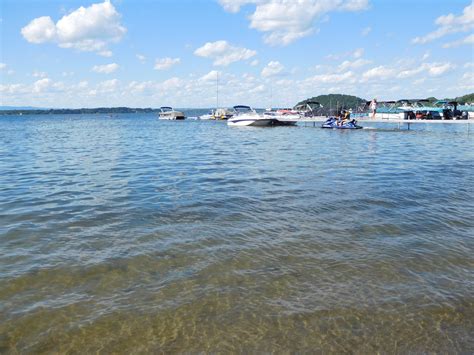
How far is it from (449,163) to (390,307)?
2005cm

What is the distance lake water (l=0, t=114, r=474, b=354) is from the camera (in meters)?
5.43

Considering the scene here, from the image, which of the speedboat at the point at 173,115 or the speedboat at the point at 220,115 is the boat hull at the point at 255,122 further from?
the speedboat at the point at 173,115

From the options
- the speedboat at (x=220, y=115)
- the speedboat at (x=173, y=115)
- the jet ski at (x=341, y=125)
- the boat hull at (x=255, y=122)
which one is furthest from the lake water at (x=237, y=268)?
the speedboat at (x=173, y=115)

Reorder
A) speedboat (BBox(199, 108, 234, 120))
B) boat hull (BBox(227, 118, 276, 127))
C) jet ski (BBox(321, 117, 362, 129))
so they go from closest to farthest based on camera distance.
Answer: jet ski (BBox(321, 117, 362, 129)) < boat hull (BBox(227, 118, 276, 127)) < speedboat (BBox(199, 108, 234, 120))

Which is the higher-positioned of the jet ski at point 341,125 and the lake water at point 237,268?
the jet ski at point 341,125

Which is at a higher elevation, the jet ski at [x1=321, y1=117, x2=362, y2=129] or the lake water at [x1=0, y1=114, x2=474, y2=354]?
the jet ski at [x1=321, y1=117, x2=362, y2=129]

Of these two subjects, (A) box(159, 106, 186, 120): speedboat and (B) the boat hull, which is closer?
(B) the boat hull

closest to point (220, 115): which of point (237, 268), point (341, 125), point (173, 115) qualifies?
point (173, 115)

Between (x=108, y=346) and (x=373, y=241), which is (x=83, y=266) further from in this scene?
(x=373, y=241)

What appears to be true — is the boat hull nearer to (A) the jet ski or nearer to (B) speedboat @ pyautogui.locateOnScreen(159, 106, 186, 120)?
(A) the jet ski

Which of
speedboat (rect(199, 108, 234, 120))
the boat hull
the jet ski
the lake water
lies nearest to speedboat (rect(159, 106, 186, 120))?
speedboat (rect(199, 108, 234, 120))

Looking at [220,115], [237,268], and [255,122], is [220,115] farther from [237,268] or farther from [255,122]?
[237,268]

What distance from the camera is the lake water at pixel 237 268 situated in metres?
5.43

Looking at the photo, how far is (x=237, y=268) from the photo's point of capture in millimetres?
7559
